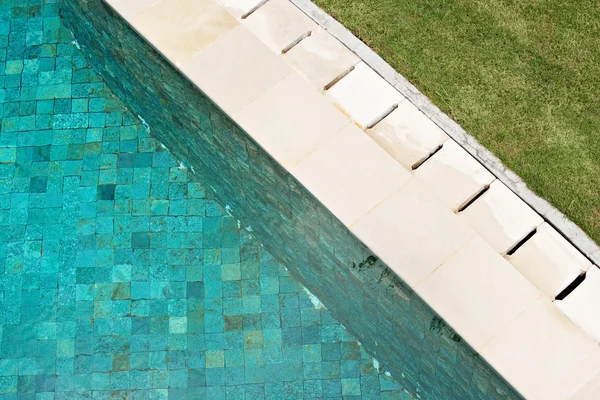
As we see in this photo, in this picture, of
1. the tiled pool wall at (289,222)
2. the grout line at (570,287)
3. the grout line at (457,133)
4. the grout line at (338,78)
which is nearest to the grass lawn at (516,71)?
the grout line at (457,133)

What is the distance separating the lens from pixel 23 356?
8.17 meters

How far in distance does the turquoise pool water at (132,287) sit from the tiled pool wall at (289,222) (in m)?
0.26

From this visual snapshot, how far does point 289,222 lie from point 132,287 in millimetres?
1953

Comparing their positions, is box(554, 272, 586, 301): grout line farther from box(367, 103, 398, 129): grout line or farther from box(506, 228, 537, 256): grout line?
box(367, 103, 398, 129): grout line

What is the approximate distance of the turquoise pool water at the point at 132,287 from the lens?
811cm

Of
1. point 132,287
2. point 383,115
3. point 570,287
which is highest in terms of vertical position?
point 383,115

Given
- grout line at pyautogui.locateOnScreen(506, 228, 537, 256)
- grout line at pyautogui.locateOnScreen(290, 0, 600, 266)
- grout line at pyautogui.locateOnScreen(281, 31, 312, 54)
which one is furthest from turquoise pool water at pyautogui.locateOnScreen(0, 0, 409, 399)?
grout line at pyautogui.locateOnScreen(290, 0, 600, 266)

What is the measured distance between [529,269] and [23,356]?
5002mm

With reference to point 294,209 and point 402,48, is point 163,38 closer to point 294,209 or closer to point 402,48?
point 294,209

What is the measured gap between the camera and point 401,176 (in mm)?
6812

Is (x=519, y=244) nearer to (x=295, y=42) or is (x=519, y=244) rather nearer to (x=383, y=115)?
(x=383, y=115)

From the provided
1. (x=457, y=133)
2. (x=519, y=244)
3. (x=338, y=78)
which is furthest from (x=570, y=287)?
(x=338, y=78)

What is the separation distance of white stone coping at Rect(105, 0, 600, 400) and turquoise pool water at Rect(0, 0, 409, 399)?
71.7 inches

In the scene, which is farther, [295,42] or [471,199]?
[295,42]
